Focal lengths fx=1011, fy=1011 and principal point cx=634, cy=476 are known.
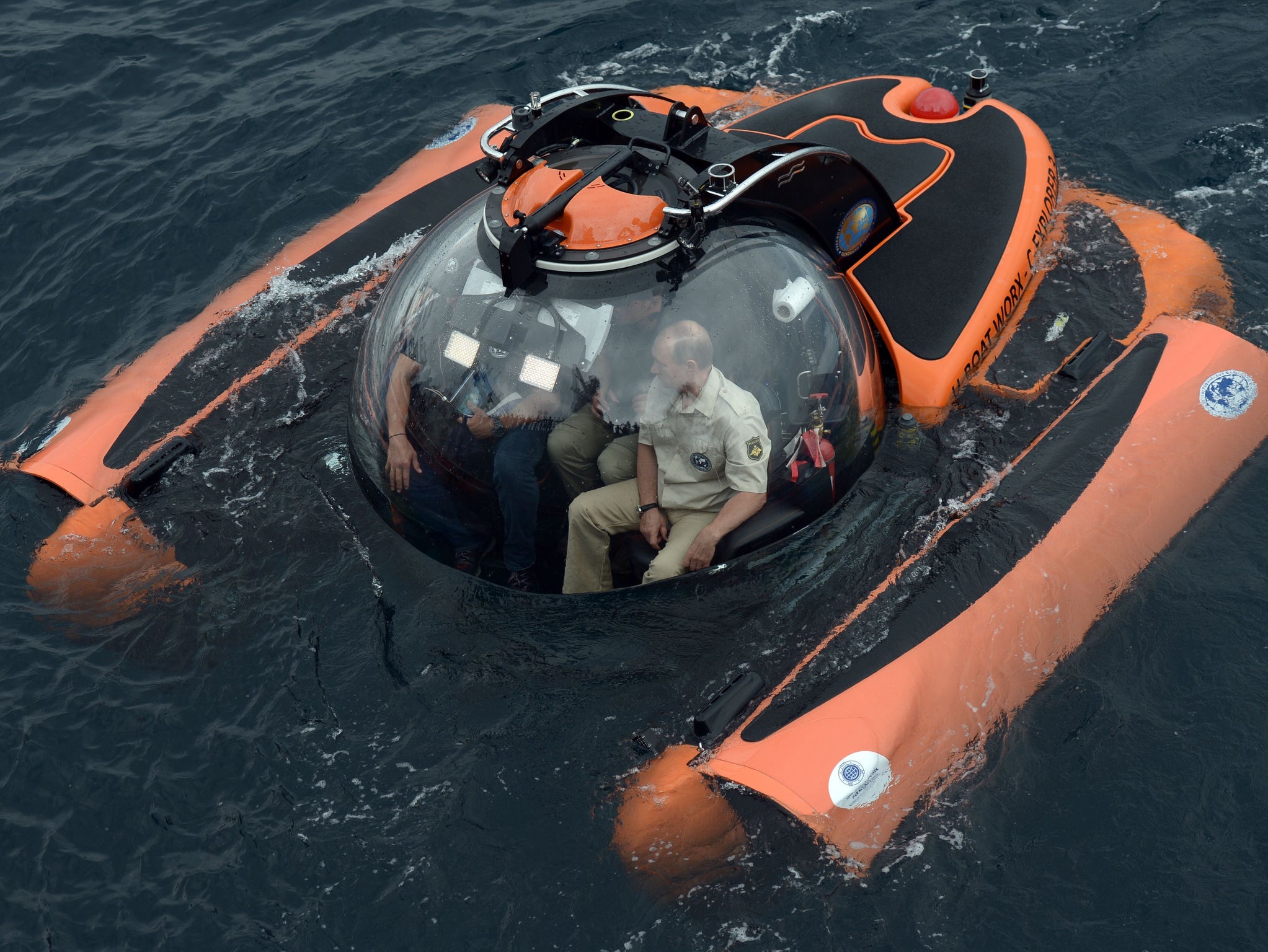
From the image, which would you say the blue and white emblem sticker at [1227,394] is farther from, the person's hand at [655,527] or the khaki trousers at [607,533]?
the person's hand at [655,527]

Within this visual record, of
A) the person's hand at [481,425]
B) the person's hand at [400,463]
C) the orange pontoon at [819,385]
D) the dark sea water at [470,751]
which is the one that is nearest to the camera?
the dark sea water at [470,751]

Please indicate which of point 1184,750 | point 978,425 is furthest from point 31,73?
point 1184,750

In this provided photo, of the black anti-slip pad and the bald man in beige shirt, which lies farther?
the black anti-slip pad

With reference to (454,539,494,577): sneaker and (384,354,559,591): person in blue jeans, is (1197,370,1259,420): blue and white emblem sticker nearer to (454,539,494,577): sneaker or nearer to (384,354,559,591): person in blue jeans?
(384,354,559,591): person in blue jeans

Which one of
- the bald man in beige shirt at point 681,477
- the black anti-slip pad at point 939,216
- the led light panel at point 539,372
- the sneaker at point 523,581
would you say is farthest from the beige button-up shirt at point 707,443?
the black anti-slip pad at point 939,216

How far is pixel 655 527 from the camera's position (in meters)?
4.21

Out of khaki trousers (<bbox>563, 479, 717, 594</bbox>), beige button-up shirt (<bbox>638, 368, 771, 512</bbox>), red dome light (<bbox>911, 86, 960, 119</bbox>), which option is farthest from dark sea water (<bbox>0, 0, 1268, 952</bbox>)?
red dome light (<bbox>911, 86, 960, 119</bbox>)

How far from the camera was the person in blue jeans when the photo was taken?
3.99m

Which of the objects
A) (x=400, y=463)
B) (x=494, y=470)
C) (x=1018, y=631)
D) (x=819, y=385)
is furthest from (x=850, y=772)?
(x=400, y=463)

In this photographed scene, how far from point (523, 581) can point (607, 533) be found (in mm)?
470

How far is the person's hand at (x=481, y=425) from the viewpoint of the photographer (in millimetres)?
4031

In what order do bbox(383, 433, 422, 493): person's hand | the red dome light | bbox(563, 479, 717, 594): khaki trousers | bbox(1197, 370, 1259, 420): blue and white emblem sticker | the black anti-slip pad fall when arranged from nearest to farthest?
1. bbox(563, 479, 717, 594): khaki trousers
2. bbox(383, 433, 422, 493): person's hand
3. bbox(1197, 370, 1259, 420): blue and white emblem sticker
4. the black anti-slip pad
5. the red dome light

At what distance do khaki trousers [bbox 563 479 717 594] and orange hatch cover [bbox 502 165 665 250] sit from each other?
989 millimetres

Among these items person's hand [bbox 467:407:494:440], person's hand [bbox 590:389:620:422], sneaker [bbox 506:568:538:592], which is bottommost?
sneaker [bbox 506:568:538:592]
